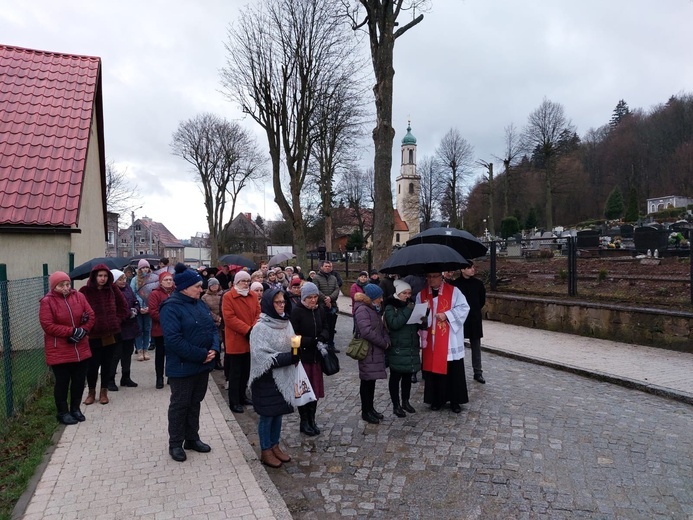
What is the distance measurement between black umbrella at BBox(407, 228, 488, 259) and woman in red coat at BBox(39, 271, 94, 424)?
4715mm

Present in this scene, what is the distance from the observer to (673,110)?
6094 centimetres

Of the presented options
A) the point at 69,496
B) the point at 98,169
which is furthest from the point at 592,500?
the point at 98,169

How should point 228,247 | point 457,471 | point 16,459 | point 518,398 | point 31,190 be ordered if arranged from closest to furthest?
1. point 457,471
2. point 16,459
3. point 518,398
4. point 31,190
5. point 228,247

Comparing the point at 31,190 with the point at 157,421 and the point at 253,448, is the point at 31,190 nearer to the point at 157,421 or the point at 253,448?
the point at 157,421

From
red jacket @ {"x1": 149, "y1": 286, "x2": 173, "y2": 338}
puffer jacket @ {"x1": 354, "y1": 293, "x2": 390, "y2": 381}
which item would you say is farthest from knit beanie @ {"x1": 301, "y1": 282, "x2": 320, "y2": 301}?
red jacket @ {"x1": 149, "y1": 286, "x2": 173, "y2": 338}

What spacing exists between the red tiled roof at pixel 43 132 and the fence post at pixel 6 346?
372 cm

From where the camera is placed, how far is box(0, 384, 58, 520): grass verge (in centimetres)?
403

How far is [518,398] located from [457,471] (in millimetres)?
2531

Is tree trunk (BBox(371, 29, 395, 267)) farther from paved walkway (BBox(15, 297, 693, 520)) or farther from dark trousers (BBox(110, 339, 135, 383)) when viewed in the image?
dark trousers (BBox(110, 339, 135, 383))

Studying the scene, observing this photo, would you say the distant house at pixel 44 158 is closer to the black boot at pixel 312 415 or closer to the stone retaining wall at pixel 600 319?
the black boot at pixel 312 415

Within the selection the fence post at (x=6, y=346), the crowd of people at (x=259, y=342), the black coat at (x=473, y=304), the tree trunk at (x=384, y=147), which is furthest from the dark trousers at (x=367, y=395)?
the tree trunk at (x=384, y=147)

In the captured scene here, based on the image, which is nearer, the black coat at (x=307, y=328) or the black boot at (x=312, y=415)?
the black coat at (x=307, y=328)

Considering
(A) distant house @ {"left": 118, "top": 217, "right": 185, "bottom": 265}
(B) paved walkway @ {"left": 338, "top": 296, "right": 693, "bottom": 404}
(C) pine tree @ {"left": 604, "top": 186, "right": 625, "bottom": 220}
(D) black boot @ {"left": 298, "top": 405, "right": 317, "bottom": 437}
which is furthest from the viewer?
(A) distant house @ {"left": 118, "top": 217, "right": 185, "bottom": 265}

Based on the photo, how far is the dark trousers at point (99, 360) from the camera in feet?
21.2
